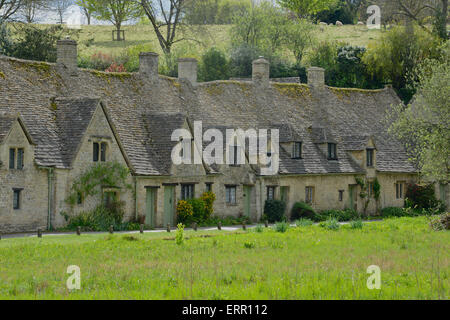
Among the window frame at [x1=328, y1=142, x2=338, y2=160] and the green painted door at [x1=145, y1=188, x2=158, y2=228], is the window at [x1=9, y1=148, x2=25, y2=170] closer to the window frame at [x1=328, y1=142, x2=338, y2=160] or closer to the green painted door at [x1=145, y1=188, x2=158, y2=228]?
the green painted door at [x1=145, y1=188, x2=158, y2=228]

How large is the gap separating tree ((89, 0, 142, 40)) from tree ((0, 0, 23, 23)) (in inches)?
1457

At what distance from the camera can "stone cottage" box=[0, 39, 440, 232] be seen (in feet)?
129

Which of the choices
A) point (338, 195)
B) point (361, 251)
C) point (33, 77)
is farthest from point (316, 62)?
point (361, 251)

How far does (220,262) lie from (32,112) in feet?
65.6

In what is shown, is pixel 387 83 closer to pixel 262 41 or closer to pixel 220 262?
pixel 262 41

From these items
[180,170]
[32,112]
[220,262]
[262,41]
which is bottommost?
Result: [220,262]

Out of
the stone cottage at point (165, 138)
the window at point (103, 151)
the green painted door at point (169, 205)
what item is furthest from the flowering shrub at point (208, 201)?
the window at point (103, 151)

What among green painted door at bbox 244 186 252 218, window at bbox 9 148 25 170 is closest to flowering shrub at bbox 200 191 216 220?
green painted door at bbox 244 186 252 218

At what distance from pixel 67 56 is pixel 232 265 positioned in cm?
2606

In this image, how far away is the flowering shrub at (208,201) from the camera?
4638 cm

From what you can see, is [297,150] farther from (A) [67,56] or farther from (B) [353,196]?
(A) [67,56]

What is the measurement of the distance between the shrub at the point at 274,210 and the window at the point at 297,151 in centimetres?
452

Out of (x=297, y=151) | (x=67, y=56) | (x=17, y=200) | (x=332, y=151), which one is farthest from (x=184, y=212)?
(x=332, y=151)

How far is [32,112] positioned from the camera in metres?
41.4
